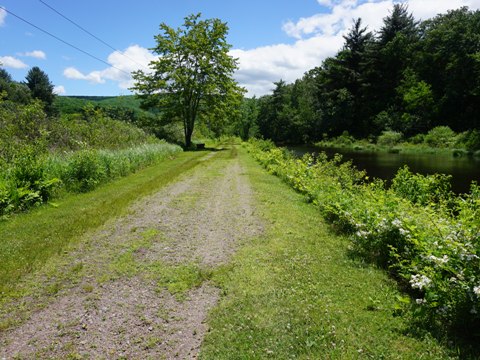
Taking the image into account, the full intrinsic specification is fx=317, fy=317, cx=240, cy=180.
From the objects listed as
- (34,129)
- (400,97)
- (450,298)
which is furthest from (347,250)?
(400,97)

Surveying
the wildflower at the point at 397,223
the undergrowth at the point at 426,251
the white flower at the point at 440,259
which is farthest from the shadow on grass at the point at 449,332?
the wildflower at the point at 397,223

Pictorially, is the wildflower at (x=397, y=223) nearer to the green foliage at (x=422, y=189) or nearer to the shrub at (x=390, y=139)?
the green foliage at (x=422, y=189)

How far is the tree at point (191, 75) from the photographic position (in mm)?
30625

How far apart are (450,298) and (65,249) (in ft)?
19.6

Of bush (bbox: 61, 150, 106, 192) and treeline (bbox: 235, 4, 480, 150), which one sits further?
treeline (bbox: 235, 4, 480, 150)

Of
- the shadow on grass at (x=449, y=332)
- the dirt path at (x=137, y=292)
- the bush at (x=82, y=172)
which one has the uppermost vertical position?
the bush at (x=82, y=172)

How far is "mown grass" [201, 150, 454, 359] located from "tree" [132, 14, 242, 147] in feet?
91.5

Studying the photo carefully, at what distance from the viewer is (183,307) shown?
4.09m

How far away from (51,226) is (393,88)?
5791 centimetres

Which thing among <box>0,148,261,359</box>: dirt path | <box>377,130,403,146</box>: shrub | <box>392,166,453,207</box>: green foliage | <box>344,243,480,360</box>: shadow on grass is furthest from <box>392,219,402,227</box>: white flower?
<box>377,130,403,146</box>: shrub

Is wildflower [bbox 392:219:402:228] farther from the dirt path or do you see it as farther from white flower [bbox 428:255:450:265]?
the dirt path

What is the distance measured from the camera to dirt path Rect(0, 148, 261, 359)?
133 inches

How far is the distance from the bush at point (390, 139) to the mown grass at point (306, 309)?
42608 mm

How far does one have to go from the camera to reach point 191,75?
31.7 meters
